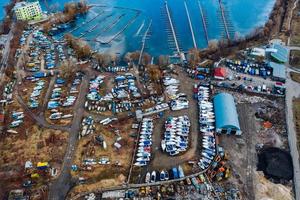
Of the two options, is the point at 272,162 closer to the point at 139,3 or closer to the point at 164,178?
the point at 164,178

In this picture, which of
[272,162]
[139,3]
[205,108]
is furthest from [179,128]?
[139,3]

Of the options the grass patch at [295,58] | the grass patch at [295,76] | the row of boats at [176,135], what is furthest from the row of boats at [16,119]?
the grass patch at [295,58]

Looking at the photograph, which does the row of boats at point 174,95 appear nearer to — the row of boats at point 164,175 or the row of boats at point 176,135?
the row of boats at point 176,135

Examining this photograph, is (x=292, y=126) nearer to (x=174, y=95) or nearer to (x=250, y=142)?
(x=250, y=142)

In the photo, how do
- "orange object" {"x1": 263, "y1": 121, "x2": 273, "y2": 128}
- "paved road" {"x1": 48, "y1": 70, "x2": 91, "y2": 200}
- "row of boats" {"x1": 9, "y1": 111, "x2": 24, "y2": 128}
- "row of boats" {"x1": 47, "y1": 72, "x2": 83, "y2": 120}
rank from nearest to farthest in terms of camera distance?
"paved road" {"x1": 48, "y1": 70, "x2": 91, "y2": 200} < "orange object" {"x1": 263, "y1": 121, "x2": 273, "y2": 128} < "row of boats" {"x1": 9, "y1": 111, "x2": 24, "y2": 128} < "row of boats" {"x1": 47, "y1": 72, "x2": 83, "y2": 120}

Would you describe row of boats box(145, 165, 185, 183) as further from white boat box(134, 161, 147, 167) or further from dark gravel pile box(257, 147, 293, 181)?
dark gravel pile box(257, 147, 293, 181)

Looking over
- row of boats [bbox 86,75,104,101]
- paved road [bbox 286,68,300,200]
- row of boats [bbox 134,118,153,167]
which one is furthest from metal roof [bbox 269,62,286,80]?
row of boats [bbox 86,75,104,101]

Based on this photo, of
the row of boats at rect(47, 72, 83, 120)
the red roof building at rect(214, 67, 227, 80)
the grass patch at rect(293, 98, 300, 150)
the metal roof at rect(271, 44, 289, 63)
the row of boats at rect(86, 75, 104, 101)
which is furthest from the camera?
the metal roof at rect(271, 44, 289, 63)
